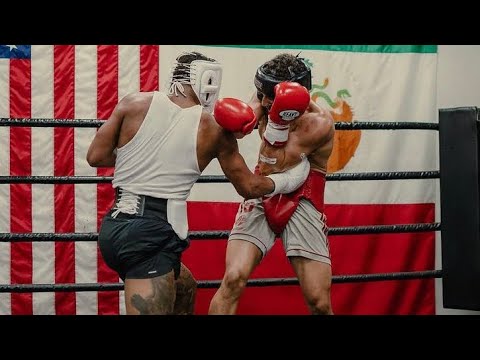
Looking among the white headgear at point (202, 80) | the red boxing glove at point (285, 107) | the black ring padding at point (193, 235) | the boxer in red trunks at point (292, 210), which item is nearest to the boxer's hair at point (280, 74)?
the boxer in red trunks at point (292, 210)

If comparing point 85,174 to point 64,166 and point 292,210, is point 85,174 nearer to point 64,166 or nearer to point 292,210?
point 64,166

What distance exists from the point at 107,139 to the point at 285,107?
1.77ft

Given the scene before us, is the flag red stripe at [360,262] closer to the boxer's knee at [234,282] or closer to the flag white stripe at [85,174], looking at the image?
the flag white stripe at [85,174]

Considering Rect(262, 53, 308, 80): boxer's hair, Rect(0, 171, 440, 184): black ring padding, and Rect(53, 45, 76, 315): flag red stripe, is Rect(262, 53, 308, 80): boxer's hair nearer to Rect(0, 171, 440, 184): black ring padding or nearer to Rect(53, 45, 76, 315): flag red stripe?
Rect(0, 171, 440, 184): black ring padding

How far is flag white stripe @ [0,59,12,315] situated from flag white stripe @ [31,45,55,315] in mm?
110

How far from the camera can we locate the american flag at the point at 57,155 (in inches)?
125

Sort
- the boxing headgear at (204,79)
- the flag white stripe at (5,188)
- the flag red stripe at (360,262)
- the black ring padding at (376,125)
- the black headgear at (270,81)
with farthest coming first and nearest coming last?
the flag red stripe at (360,262) → the flag white stripe at (5,188) → the black ring padding at (376,125) → the black headgear at (270,81) → the boxing headgear at (204,79)

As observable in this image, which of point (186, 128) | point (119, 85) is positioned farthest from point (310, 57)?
point (186, 128)

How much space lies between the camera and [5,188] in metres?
3.20

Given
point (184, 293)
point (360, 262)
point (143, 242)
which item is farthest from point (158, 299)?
point (360, 262)

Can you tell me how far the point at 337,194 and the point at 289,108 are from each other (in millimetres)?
1352

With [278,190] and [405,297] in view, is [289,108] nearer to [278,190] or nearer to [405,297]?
[278,190]

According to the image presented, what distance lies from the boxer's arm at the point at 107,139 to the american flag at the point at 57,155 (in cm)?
114

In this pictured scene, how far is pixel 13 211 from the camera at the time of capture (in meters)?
3.21
